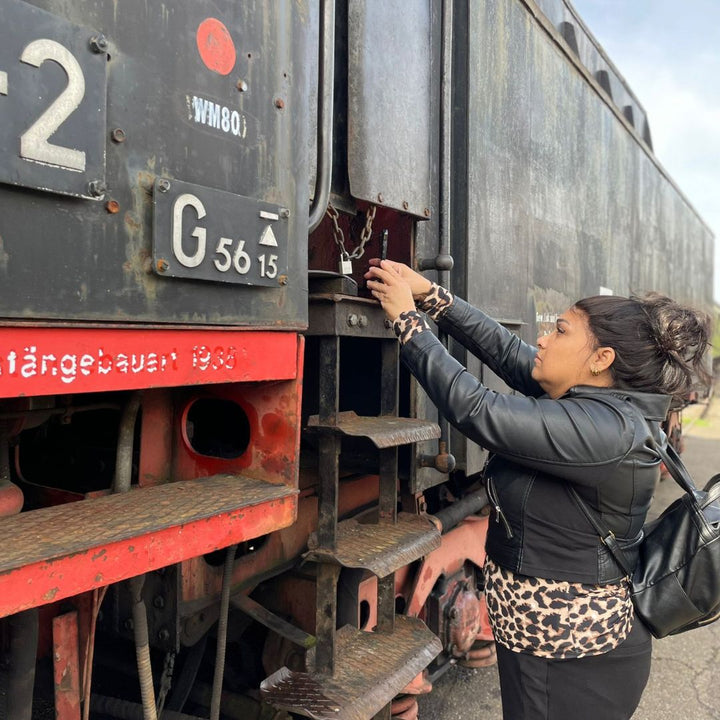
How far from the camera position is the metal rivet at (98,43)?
3.60 feet

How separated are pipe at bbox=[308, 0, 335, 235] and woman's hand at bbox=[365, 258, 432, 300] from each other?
26 centimetres

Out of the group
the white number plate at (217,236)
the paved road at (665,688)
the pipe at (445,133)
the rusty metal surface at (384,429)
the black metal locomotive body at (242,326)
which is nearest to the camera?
the black metal locomotive body at (242,326)

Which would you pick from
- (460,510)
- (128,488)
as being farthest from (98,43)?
(460,510)

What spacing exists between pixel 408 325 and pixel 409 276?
10.8 inches

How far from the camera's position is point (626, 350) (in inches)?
63.1

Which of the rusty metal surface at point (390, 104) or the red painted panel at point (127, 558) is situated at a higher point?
the rusty metal surface at point (390, 104)

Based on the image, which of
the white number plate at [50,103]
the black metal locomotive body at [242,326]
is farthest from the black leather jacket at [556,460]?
the white number plate at [50,103]

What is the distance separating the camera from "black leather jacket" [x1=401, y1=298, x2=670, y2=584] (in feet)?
4.92

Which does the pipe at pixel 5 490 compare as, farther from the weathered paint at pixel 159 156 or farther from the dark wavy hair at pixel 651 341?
the dark wavy hair at pixel 651 341

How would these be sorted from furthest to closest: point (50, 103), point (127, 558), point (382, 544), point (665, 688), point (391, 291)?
point (665, 688), point (382, 544), point (391, 291), point (127, 558), point (50, 103)

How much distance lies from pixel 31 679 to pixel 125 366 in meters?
0.70

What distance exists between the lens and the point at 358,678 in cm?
178

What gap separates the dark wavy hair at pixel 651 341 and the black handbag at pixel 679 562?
0.55 ft

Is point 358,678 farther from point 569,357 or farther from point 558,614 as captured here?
point 569,357
